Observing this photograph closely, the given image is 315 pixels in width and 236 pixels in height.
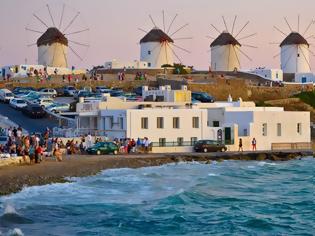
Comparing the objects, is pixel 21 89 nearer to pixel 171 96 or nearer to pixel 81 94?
pixel 81 94

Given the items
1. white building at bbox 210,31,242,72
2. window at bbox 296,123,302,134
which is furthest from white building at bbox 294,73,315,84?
window at bbox 296,123,302,134

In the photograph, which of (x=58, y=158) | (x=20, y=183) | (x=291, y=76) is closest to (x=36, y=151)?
(x=58, y=158)

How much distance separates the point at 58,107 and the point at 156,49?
48282mm

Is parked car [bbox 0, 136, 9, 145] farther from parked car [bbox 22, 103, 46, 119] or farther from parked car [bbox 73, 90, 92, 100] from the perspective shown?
parked car [bbox 73, 90, 92, 100]

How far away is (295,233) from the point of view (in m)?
24.0

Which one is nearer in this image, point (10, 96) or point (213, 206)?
→ point (213, 206)

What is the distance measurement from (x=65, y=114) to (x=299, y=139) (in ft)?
60.0

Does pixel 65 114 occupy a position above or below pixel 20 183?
above

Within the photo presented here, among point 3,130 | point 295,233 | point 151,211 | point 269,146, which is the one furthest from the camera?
point 269,146

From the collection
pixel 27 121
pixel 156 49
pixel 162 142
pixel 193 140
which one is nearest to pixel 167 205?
pixel 162 142

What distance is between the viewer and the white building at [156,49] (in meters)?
106

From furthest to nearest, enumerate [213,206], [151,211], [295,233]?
[213,206] < [151,211] < [295,233]

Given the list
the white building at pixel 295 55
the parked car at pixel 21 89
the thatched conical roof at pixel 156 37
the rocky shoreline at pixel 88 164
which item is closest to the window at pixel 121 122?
the rocky shoreline at pixel 88 164

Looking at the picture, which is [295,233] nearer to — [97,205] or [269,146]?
[97,205]
